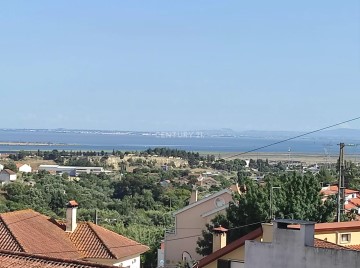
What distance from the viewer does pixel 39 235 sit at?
2348 cm

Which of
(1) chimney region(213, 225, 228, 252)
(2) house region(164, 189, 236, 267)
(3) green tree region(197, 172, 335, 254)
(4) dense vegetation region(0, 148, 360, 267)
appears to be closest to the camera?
(1) chimney region(213, 225, 228, 252)

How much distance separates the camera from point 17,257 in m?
14.3

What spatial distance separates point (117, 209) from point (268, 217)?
42686mm

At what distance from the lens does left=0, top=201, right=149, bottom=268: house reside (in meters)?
22.2

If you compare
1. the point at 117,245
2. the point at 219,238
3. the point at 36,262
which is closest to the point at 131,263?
the point at 117,245

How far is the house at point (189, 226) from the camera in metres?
32.8

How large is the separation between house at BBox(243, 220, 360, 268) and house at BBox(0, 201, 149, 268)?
1045cm

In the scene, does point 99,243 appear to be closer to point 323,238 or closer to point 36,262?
point 323,238

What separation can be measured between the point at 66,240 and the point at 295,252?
13.5 metres

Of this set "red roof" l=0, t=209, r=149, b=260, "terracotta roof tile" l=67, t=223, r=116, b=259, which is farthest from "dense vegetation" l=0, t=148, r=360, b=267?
"terracotta roof tile" l=67, t=223, r=116, b=259

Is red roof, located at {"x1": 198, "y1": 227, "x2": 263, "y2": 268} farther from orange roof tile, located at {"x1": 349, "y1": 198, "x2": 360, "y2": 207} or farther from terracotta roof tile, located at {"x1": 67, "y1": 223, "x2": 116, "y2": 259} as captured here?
orange roof tile, located at {"x1": 349, "y1": 198, "x2": 360, "y2": 207}

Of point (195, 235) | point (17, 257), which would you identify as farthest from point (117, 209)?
point (17, 257)

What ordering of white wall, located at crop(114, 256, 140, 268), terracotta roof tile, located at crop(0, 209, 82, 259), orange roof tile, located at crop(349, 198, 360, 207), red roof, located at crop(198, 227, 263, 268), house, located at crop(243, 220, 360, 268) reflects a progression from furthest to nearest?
orange roof tile, located at crop(349, 198, 360, 207), white wall, located at crop(114, 256, 140, 268), terracotta roof tile, located at crop(0, 209, 82, 259), red roof, located at crop(198, 227, 263, 268), house, located at crop(243, 220, 360, 268)

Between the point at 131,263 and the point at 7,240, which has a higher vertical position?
the point at 7,240
